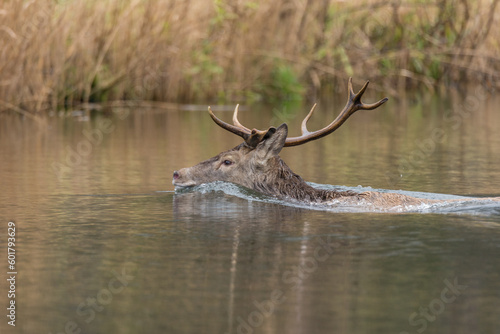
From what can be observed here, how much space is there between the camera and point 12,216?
27.5ft

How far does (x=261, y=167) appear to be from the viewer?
960 centimetres

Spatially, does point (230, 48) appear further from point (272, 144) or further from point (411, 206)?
point (411, 206)

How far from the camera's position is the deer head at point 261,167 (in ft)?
30.7

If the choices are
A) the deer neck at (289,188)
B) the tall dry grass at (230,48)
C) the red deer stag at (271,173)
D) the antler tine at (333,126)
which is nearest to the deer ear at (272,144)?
the red deer stag at (271,173)

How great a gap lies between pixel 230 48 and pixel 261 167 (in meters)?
13.2

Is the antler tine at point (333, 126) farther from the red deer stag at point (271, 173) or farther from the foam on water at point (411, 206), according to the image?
the foam on water at point (411, 206)

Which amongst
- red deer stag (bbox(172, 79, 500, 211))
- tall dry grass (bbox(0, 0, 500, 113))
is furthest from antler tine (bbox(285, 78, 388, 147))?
tall dry grass (bbox(0, 0, 500, 113))

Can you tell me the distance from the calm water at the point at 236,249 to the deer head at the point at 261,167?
142 mm

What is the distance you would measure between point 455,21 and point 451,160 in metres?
13.4

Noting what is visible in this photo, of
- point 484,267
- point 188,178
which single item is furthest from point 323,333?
point 188,178

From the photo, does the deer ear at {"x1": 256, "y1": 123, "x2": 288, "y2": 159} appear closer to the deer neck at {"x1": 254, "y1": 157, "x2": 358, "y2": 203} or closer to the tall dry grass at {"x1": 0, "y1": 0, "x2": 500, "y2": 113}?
the deer neck at {"x1": 254, "y1": 157, "x2": 358, "y2": 203}

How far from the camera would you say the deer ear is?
9.28m

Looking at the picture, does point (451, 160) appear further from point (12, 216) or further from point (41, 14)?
point (41, 14)

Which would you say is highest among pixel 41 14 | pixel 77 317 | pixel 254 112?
pixel 41 14
